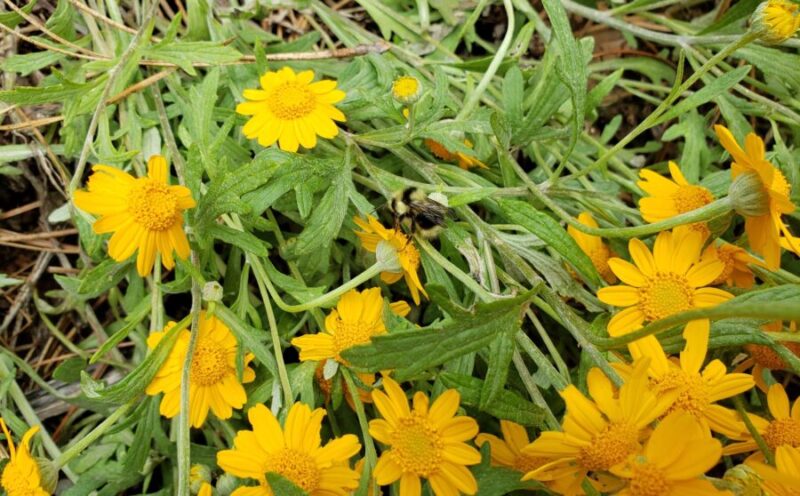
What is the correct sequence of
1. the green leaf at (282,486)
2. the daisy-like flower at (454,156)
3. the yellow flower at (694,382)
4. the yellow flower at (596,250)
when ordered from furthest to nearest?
the daisy-like flower at (454,156) < the yellow flower at (596,250) < the yellow flower at (694,382) < the green leaf at (282,486)

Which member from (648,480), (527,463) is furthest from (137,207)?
(648,480)

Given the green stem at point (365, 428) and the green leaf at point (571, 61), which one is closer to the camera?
the green stem at point (365, 428)

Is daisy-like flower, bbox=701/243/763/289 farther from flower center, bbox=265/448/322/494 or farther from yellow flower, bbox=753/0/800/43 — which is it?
flower center, bbox=265/448/322/494

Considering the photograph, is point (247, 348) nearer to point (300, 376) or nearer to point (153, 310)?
point (300, 376)

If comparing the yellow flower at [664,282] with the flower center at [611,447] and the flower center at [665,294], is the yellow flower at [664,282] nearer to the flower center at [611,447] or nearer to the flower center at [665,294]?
the flower center at [665,294]

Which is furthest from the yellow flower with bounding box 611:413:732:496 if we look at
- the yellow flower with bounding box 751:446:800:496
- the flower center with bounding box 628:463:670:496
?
the yellow flower with bounding box 751:446:800:496

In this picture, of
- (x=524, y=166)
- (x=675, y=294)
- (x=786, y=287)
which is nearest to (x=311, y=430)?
(x=675, y=294)

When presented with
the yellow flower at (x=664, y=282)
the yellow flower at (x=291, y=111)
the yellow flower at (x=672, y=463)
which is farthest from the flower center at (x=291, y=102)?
the yellow flower at (x=672, y=463)
